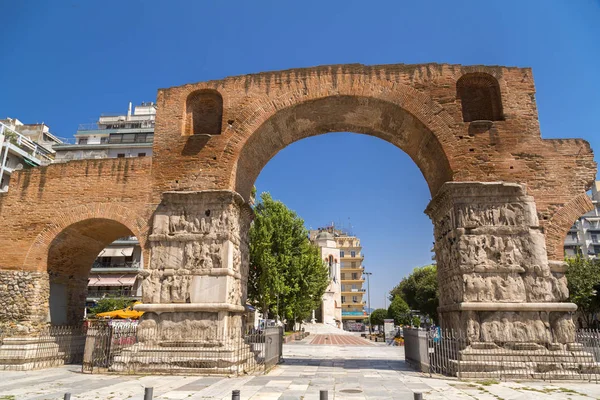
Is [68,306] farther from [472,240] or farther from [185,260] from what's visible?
[472,240]

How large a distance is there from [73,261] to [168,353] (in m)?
5.53

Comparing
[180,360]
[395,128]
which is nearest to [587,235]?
[395,128]

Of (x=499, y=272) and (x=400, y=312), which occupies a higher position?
(x=499, y=272)

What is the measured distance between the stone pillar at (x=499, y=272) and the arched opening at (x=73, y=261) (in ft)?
29.7

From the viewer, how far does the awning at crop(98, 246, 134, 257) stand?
3612 centimetres

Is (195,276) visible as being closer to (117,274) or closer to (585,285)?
(585,285)

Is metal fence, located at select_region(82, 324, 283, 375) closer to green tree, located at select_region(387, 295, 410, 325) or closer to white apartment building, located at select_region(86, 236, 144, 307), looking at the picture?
white apartment building, located at select_region(86, 236, 144, 307)

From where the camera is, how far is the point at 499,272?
395 inches

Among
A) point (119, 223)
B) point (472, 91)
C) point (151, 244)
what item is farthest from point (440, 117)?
point (119, 223)

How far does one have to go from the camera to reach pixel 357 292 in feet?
230

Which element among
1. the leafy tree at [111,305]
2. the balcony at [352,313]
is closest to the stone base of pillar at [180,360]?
the leafy tree at [111,305]

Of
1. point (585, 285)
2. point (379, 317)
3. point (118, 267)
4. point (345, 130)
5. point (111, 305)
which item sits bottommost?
point (379, 317)

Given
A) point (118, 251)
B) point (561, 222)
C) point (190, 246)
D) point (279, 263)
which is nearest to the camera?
point (561, 222)

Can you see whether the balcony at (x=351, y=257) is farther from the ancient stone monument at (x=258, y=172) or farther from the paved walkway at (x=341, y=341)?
the ancient stone monument at (x=258, y=172)
